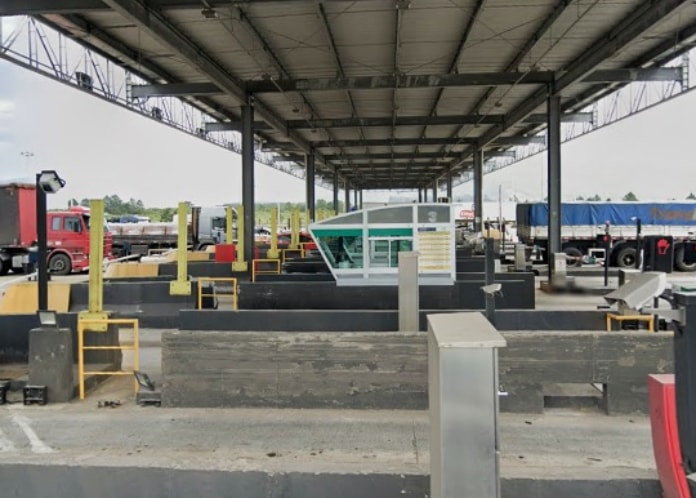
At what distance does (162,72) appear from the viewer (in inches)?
723

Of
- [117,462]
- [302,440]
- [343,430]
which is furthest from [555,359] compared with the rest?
[117,462]

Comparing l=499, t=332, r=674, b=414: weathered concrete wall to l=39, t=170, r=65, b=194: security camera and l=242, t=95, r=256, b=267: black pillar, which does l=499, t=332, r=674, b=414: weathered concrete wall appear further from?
l=242, t=95, r=256, b=267: black pillar

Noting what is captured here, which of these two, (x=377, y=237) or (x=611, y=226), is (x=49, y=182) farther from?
(x=611, y=226)

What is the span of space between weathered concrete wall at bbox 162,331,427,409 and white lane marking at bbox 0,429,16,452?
153cm

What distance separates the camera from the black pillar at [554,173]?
19.6 meters

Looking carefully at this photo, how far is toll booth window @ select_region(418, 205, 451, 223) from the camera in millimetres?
14258

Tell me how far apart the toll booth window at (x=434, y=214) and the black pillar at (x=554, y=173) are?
702 centimetres

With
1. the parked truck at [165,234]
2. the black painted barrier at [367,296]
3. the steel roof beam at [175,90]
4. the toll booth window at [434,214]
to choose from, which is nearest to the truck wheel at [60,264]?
the steel roof beam at [175,90]

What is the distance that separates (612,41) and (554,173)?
568 centimetres

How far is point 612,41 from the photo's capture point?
15062 mm

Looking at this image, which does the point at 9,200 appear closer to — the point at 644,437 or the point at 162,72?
the point at 162,72

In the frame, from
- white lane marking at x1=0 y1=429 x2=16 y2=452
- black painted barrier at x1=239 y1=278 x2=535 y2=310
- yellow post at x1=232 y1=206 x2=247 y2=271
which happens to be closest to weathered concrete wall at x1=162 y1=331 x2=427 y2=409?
white lane marking at x1=0 y1=429 x2=16 y2=452

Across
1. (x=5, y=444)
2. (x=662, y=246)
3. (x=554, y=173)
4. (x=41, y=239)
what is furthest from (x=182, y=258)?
(x=554, y=173)

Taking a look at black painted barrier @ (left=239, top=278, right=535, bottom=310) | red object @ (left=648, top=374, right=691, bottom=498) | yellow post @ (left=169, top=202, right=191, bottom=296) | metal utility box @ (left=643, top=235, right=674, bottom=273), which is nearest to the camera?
red object @ (left=648, top=374, right=691, bottom=498)
